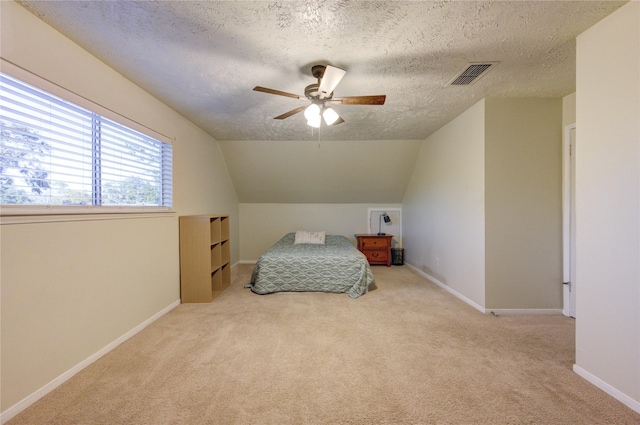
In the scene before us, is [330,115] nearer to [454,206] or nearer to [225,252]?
[454,206]

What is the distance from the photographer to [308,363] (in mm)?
1799

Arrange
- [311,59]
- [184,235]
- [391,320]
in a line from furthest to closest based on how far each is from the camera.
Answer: [184,235] → [391,320] → [311,59]

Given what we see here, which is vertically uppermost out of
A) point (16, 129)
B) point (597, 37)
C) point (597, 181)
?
point (597, 37)

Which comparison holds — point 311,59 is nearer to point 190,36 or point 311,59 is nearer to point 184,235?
point 190,36

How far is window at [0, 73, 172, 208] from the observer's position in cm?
138

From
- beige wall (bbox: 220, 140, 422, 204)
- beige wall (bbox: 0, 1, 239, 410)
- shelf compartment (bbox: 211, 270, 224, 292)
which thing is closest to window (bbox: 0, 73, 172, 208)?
beige wall (bbox: 0, 1, 239, 410)

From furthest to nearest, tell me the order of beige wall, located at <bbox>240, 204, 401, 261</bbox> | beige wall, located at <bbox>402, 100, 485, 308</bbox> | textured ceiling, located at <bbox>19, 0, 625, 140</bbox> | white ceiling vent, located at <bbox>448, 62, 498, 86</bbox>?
1. beige wall, located at <bbox>240, 204, 401, 261</bbox>
2. beige wall, located at <bbox>402, 100, 485, 308</bbox>
3. white ceiling vent, located at <bbox>448, 62, 498, 86</bbox>
4. textured ceiling, located at <bbox>19, 0, 625, 140</bbox>

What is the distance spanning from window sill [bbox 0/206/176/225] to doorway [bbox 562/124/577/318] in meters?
4.28

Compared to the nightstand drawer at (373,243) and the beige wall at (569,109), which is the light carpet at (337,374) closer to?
the beige wall at (569,109)

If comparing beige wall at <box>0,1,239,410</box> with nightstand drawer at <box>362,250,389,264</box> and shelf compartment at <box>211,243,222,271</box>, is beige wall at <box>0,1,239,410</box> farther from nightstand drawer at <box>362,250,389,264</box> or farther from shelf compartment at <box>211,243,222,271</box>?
nightstand drawer at <box>362,250,389,264</box>

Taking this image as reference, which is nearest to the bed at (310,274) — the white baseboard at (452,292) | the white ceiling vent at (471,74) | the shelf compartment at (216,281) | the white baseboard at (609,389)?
the shelf compartment at (216,281)

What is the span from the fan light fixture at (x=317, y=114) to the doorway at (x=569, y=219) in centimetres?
246

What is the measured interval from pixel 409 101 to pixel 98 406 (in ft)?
11.5

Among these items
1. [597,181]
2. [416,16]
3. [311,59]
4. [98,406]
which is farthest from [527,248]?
[98,406]
